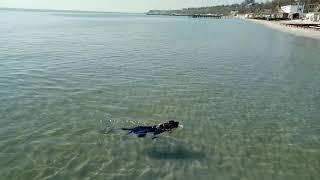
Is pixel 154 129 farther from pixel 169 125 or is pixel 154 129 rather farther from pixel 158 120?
pixel 158 120

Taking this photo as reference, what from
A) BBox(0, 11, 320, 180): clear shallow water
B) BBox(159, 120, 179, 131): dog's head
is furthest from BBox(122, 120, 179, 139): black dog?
BBox(0, 11, 320, 180): clear shallow water

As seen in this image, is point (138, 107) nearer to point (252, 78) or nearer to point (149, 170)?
point (149, 170)

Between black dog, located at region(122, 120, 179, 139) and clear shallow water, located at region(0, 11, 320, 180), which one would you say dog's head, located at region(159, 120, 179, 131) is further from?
clear shallow water, located at region(0, 11, 320, 180)

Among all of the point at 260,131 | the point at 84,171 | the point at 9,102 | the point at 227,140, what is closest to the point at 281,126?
the point at 260,131

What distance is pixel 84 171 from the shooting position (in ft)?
42.8

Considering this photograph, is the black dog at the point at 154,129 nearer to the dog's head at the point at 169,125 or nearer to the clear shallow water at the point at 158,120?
the dog's head at the point at 169,125

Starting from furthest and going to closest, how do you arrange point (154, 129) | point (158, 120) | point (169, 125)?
point (158, 120)
point (169, 125)
point (154, 129)

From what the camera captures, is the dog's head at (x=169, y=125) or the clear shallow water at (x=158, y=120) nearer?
the clear shallow water at (x=158, y=120)

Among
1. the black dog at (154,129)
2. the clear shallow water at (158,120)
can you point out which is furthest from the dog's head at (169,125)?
the clear shallow water at (158,120)

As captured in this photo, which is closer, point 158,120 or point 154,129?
point 154,129

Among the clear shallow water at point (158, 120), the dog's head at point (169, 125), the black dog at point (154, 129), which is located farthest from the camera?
the dog's head at point (169, 125)

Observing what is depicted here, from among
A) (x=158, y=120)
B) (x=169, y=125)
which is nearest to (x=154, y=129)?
(x=169, y=125)

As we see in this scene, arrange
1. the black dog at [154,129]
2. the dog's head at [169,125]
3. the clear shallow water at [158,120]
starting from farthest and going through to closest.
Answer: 1. the dog's head at [169,125]
2. the black dog at [154,129]
3. the clear shallow water at [158,120]

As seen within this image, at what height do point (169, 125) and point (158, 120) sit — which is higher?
point (169, 125)
